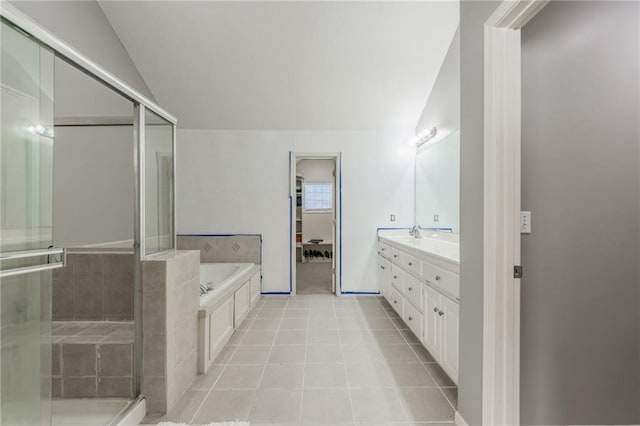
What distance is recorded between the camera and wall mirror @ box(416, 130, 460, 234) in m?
2.83

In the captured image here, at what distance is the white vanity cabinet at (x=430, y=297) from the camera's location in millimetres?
1691

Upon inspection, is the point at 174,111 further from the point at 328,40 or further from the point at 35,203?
the point at 35,203

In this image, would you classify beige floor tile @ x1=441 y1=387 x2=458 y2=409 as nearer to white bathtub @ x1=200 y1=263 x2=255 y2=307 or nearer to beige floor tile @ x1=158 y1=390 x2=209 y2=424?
beige floor tile @ x1=158 y1=390 x2=209 y2=424

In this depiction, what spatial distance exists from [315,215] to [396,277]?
13.4ft

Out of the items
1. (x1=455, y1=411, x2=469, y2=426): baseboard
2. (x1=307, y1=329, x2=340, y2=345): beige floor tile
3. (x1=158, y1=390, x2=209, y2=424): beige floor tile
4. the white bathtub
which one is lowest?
(x1=158, y1=390, x2=209, y2=424): beige floor tile

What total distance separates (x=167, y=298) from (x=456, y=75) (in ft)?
10.5

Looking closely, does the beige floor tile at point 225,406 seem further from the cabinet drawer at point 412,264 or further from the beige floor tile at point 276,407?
the cabinet drawer at point 412,264

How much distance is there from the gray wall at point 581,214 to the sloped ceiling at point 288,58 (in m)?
1.65

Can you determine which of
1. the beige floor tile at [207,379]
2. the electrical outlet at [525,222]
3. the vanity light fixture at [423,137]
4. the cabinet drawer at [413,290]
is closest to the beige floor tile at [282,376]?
the beige floor tile at [207,379]

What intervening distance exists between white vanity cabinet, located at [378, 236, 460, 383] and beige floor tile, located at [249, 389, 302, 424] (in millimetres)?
974

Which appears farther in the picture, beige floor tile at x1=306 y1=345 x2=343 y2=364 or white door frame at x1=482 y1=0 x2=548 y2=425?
beige floor tile at x1=306 y1=345 x2=343 y2=364

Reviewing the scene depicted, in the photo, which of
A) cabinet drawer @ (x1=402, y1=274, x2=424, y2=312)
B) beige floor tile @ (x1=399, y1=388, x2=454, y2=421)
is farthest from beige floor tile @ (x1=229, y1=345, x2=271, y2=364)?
cabinet drawer @ (x1=402, y1=274, x2=424, y2=312)

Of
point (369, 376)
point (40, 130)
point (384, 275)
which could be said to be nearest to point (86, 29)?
point (40, 130)

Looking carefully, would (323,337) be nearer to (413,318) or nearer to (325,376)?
(325,376)
